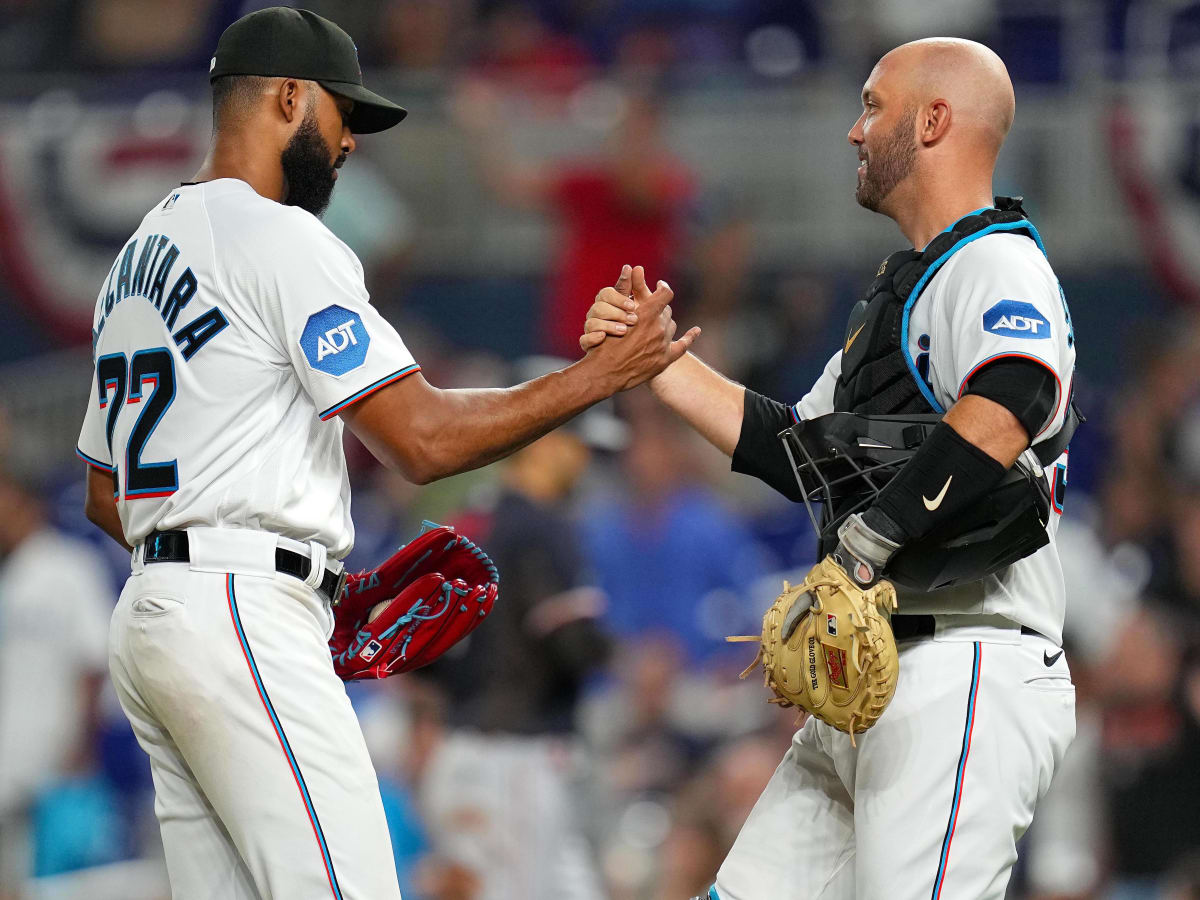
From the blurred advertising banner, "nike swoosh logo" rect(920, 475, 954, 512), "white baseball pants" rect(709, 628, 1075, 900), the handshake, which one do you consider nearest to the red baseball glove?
the handshake

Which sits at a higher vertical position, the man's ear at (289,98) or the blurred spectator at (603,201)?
the man's ear at (289,98)

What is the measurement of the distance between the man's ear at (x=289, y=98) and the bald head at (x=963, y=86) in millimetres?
1221

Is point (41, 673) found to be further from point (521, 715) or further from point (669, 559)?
point (669, 559)

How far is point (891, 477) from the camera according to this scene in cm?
298

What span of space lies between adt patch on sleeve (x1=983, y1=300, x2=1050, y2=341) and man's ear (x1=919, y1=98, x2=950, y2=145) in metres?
0.51

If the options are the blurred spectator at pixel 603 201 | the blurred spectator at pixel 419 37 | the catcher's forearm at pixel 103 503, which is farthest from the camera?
the blurred spectator at pixel 419 37

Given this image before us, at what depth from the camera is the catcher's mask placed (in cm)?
281

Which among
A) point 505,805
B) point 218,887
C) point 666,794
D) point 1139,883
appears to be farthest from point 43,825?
point 1139,883

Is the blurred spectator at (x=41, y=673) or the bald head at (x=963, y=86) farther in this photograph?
the blurred spectator at (x=41, y=673)

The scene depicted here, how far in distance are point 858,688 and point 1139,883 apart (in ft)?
12.7

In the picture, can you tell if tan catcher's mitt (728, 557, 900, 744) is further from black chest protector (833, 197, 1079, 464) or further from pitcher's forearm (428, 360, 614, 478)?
pitcher's forearm (428, 360, 614, 478)

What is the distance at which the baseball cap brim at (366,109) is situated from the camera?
10.3 ft

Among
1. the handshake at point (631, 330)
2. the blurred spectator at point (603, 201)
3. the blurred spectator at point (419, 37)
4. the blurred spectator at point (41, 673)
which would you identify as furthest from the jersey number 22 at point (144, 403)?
the blurred spectator at point (419, 37)

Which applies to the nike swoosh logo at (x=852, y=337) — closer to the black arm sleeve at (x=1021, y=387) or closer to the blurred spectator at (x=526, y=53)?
the black arm sleeve at (x=1021, y=387)
